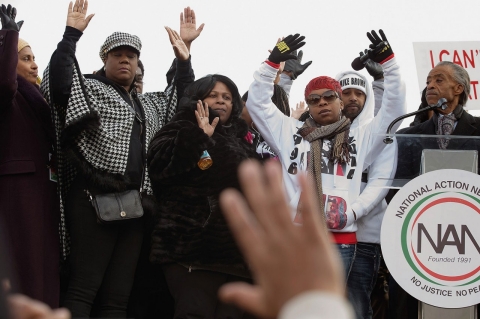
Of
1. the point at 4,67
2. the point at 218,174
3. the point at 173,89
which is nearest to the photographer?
the point at 4,67

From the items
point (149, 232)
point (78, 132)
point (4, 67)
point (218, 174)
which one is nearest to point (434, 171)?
point (218, 174)

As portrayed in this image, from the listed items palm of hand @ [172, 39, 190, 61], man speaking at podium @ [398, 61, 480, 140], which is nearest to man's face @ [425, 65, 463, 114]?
man speaking at podium @ [398, 61, 480, 140]

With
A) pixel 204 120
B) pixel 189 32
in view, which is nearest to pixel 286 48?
pixel 189 32

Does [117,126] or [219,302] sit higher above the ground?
[117,126]

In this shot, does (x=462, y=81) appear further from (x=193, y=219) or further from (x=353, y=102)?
(x=193, y=219)

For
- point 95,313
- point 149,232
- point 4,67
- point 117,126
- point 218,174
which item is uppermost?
point 4,67

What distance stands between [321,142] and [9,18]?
78.4 inches

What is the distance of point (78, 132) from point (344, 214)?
1611 millimetres

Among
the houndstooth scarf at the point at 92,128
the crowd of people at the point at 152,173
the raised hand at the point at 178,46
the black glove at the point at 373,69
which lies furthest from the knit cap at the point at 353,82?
the houndstooth scarf at the point at 92,128

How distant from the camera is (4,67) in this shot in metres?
4.21

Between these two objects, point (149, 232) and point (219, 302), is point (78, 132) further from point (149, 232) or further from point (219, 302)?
point (219, 302)

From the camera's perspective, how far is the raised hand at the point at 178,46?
518cm

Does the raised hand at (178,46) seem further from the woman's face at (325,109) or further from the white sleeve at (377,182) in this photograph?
the white sleeve at (377,182)

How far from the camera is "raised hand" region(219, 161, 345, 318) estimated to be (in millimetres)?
862
